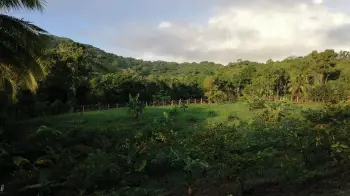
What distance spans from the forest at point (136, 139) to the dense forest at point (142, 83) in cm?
19

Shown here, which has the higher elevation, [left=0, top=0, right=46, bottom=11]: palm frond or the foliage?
[left=0, top=0, right=46, bottom=11]: palm frond

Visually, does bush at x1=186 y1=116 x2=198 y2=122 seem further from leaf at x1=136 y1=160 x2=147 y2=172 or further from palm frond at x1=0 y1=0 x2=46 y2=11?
palm frond at x1=0 y1=0 x2=46 y2=11

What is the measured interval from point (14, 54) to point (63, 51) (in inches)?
978

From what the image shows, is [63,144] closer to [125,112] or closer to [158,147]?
[158,147]

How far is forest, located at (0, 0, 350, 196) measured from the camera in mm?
12641

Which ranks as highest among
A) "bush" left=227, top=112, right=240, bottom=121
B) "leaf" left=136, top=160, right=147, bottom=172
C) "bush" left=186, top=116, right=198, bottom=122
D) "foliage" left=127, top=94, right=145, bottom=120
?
"foliage" left=127, top=94, right=145, bottom=120

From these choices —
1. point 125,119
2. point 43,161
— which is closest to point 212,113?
point 125,119

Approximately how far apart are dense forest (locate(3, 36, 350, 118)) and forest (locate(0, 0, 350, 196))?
193mm

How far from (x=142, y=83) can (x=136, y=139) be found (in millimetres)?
26512

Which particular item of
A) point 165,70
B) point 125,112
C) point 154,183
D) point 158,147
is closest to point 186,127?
point 158,147

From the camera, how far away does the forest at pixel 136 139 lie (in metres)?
12.6

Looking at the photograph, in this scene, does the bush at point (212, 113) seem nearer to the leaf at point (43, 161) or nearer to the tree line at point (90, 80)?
the tree line at point (90, 80)

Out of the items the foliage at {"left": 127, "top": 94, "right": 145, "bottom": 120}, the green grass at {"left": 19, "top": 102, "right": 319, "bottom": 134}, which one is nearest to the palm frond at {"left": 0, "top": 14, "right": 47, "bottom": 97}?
the green grass at {"left": 19, "top": 102, "right": 319, "bottom": 134}

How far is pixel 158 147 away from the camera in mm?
24734
